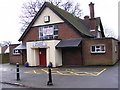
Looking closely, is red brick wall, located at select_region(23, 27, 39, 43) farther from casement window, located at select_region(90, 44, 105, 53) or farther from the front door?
casement window, located at select_region(90, 44, 105, 53)

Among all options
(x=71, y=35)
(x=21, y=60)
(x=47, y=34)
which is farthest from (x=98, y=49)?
(x=21, y=60)

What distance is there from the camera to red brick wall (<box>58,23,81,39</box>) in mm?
18203

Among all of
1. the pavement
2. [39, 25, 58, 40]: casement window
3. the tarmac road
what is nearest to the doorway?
[39, 25, 58, 40]: casement window

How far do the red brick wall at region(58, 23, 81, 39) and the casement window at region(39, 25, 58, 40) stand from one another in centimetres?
74

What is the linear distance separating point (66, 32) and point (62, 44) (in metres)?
1.96

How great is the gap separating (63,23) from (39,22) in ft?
12.1

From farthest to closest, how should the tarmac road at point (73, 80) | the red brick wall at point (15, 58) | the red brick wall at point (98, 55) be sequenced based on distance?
the red brick wall at point (15, 58) < the red brick wall at point (98, 55) < the tarmac road at point (73, 80)

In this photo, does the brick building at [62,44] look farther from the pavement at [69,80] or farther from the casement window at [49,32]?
the pavement at [69,80]

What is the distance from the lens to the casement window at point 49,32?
1971 cm

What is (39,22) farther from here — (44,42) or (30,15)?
(30,15)

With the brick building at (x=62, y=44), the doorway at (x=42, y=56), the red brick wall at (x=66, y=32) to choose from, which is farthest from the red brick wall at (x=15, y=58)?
the red brick wall at (x=66, y=32)

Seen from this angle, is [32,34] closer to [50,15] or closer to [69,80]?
[50,15]

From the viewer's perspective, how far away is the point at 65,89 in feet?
26.3

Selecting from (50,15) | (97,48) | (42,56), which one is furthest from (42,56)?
(97,48)
